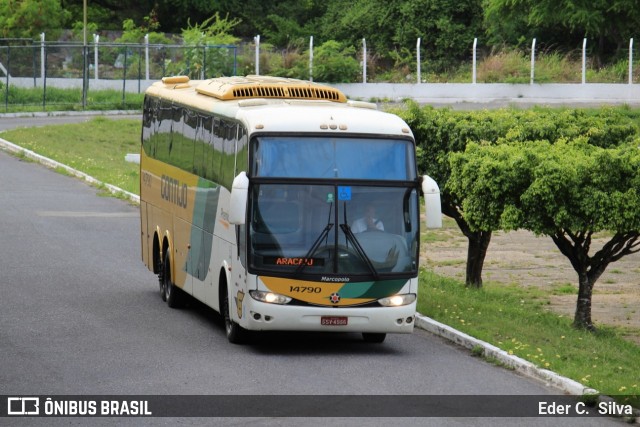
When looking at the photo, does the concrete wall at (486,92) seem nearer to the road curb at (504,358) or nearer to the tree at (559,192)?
the tree at (559,192)

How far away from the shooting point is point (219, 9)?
243ft

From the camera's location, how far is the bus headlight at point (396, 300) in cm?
1612

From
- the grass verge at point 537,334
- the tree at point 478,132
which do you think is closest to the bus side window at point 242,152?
the grass verge at point 537,334

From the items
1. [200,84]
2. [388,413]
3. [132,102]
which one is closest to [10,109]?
[132,102]

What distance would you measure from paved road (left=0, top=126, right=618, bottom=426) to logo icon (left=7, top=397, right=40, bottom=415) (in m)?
0.32

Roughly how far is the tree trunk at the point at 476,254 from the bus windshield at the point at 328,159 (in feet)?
21.5

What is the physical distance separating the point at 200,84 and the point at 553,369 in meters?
7.37

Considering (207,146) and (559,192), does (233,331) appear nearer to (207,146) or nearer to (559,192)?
(207,146)

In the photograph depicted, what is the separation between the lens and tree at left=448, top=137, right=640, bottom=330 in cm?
1805

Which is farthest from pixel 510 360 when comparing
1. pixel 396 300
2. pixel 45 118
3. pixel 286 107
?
pixel 45 118

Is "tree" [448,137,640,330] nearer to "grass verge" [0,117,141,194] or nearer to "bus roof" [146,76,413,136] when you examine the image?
"bus roof" [146,76,413,136]

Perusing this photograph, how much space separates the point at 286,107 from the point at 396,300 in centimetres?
273

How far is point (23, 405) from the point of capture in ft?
41.7

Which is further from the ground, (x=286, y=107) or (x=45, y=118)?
(x=286, y=107)
